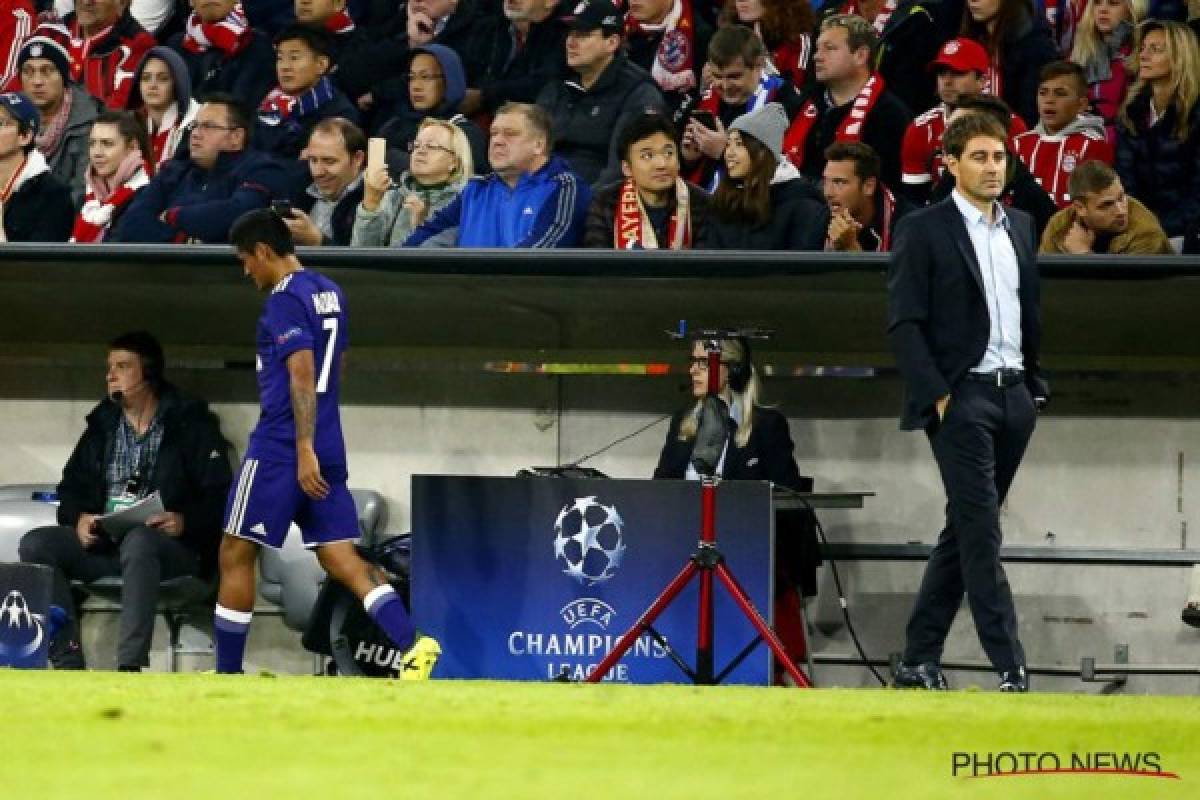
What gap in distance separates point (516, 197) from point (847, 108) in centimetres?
163

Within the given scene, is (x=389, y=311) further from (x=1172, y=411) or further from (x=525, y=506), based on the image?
(x=1172, y=411)

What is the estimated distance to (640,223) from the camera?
9.55 meters

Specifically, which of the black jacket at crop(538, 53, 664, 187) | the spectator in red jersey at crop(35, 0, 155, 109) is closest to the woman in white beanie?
the black jacket at crop(538, 53, 664, 187)

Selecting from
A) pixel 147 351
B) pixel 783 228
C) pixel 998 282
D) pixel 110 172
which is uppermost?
pixel 110 172

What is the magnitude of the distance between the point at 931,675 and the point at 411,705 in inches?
90.3

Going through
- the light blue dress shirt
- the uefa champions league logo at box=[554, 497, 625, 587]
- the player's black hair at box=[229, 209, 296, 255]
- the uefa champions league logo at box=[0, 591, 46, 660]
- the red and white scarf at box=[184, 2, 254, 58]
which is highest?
the red and white scarf at box=[184, 2, 254, 58]

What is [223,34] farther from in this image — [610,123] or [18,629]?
[18,629]

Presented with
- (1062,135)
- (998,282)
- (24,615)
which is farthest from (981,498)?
(24,615)

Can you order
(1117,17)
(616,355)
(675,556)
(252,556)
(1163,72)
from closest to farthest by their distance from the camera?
(252,556) < (675,556) < (1163,72) < (1117,17) < (616,355)

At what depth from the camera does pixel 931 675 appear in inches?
299

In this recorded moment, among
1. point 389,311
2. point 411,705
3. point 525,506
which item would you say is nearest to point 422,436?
point 389,311

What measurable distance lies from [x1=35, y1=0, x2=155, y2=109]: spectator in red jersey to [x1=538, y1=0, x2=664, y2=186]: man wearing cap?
2.80m

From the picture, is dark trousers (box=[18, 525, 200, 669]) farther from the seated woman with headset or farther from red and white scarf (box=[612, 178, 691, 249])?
red and white scarf (box=[612, 178, 691, 249])

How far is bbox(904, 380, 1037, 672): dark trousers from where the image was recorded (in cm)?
735
